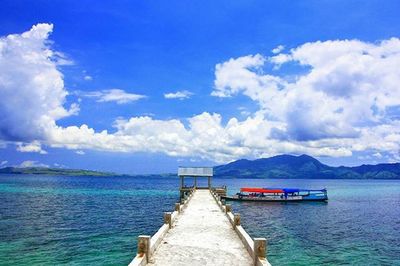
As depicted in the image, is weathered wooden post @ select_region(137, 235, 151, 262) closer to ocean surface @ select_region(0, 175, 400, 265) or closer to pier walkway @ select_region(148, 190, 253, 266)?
pier walkway @ select_region(148, 190, 253, 266)

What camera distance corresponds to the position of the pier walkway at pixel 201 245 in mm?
16109

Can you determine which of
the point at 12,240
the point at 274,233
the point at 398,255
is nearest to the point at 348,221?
the point at 274,233

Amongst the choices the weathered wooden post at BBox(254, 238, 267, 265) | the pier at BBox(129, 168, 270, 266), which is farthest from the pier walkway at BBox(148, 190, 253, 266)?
the weathered wooden post at BBox(254, 238, 267, 265)

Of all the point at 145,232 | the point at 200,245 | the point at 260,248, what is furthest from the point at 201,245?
the point at 145,232

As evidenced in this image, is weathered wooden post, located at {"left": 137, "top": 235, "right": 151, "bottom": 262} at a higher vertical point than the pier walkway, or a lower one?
higher

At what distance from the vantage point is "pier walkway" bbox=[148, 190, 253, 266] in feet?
52.9

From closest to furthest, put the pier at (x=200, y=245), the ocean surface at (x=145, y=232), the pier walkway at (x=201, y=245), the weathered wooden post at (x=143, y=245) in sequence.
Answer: the weathered wooden post at (x=143, y=245), the pier at (x=200, y=245), the pier walkway at (x=201, y=245), the ocean surface at (x=145, y=232)

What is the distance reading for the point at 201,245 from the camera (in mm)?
19078

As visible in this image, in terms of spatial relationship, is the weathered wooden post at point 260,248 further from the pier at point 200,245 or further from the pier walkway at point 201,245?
the pier walkway at point 201,245

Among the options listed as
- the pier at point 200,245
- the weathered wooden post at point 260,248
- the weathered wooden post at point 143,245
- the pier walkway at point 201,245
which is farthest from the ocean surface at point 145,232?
the weathered wooden post at point 260,248

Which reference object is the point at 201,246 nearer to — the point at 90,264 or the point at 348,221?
the point at 90,264

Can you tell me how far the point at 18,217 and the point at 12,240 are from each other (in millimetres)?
16570

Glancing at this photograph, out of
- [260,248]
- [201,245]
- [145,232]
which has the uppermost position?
[260,248]

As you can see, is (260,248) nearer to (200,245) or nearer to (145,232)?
(200,245)
